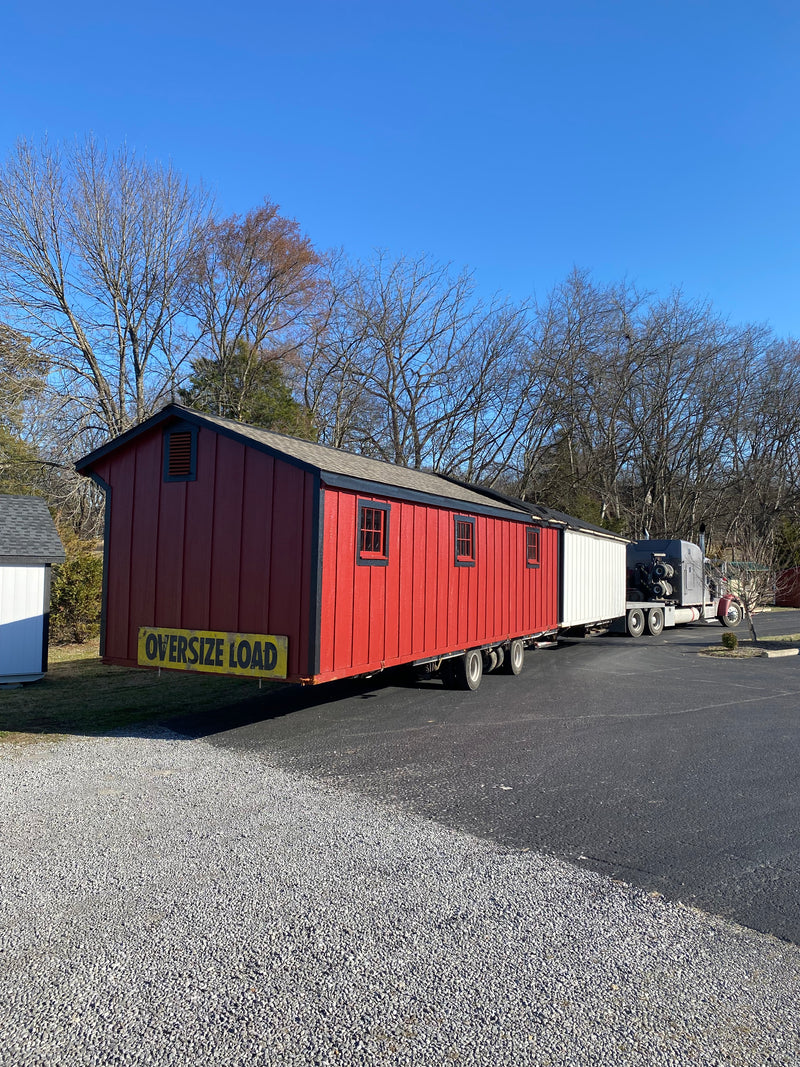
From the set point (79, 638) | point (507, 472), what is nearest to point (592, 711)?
point (79, 638)

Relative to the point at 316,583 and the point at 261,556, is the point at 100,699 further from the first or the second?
the point at 316,583

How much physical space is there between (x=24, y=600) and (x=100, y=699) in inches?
115

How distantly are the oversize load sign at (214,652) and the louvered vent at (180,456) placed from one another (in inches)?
74.6

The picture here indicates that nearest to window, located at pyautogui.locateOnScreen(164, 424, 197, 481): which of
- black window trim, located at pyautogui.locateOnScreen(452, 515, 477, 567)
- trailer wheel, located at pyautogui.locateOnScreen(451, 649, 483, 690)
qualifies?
black window trim, located at pyautogui.locateOnScreen(452, 515, 477, 567)

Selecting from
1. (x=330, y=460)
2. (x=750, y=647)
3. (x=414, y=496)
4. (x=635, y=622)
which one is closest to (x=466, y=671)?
(x=414, y=496)

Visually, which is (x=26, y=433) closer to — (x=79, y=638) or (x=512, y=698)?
(x=79, y=638)

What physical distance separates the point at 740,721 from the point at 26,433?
2084 cm

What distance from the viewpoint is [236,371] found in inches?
1123

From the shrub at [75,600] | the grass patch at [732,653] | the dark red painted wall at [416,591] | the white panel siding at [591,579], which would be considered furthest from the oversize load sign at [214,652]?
the grass patch at [732,653]

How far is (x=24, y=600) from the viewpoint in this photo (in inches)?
469

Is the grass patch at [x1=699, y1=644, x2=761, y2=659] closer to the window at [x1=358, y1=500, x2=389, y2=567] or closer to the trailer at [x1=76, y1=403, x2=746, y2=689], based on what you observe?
the trailer at [x1=76, y1=403, x2=746, y2=689]

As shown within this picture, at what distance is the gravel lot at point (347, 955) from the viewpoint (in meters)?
2.80

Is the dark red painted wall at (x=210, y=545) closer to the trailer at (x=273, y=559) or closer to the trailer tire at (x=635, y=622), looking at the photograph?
the trailer at (x=273, y=559)

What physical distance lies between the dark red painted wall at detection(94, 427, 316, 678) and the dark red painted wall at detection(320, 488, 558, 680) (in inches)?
16.6
